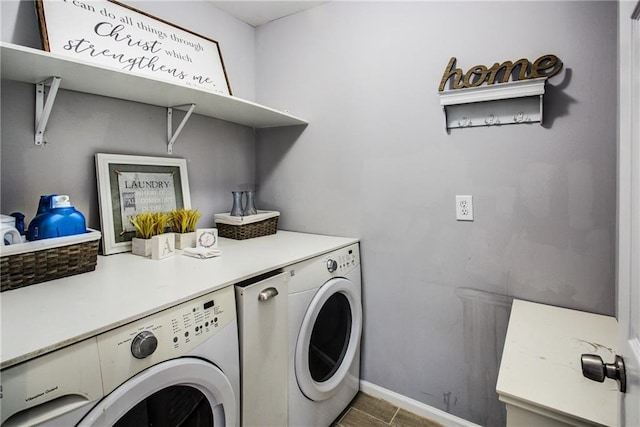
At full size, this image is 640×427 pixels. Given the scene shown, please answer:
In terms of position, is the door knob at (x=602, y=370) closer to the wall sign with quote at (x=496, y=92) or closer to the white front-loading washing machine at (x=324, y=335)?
the white front-loading washing machine at (x=324, y=335)

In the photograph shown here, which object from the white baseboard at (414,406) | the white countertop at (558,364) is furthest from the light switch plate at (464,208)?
the white baseboard at (414,406)

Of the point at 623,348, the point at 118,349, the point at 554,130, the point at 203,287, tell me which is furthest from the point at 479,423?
the point at 118,349

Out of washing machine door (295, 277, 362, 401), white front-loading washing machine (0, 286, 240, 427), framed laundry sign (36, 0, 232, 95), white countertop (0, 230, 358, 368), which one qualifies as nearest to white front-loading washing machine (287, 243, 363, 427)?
washing machine door (295, 277, 362, 401)

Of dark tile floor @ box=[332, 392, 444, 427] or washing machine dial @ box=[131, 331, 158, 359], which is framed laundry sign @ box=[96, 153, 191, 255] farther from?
dark tile floor @ box=[332, 392, 444, 427]

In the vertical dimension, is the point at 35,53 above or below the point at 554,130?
A: above

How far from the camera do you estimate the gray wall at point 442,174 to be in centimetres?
134

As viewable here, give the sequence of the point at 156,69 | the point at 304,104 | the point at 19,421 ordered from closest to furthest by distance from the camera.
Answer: the point at 19,421, the point at 156,69, the point at 304,104

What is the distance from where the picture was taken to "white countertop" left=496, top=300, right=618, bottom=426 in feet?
2.65

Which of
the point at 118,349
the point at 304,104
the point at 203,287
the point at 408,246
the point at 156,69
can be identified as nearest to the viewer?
the point at 118,349

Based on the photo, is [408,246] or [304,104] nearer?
[408,246]

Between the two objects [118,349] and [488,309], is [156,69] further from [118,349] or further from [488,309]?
[488,309]

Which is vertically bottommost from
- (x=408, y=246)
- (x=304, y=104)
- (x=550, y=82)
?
(x=408, y=246)

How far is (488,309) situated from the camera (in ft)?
5.14

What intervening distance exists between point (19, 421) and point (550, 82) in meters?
1.98
